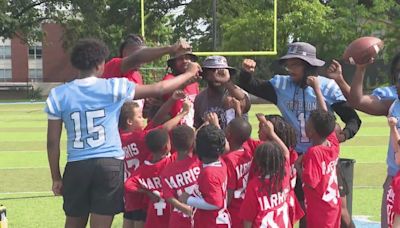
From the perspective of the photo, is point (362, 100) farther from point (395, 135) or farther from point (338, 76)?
point (395, 135)

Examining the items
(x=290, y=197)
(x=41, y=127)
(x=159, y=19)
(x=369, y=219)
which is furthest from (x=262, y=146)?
(x=159, y=19)

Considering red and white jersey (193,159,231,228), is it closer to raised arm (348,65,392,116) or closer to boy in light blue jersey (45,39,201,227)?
boy in light blue jersey (45,39,201,227)

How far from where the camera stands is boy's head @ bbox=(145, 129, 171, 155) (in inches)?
194

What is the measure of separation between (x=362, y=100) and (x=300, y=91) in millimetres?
624

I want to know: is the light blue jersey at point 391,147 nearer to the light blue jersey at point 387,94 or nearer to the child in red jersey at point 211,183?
the light blue jersey at point 387,94

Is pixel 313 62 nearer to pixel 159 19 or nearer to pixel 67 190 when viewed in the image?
pixel 67 190

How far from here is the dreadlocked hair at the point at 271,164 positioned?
441 cm

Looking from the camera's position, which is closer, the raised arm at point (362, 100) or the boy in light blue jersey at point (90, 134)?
the boy in light blue jersey at point (90, 134)

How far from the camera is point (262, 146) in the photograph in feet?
14.6

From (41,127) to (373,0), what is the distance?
2549cm

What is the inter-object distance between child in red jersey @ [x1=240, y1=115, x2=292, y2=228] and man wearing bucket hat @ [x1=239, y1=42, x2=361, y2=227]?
85 centimetres

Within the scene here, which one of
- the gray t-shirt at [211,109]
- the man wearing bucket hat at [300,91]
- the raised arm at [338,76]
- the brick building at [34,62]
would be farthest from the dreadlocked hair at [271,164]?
the brick building at [34,62]

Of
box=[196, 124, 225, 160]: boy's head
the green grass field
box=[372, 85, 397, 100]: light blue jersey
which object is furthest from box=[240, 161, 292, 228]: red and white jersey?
the green grass field

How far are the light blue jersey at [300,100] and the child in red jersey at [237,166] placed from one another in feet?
2.16
